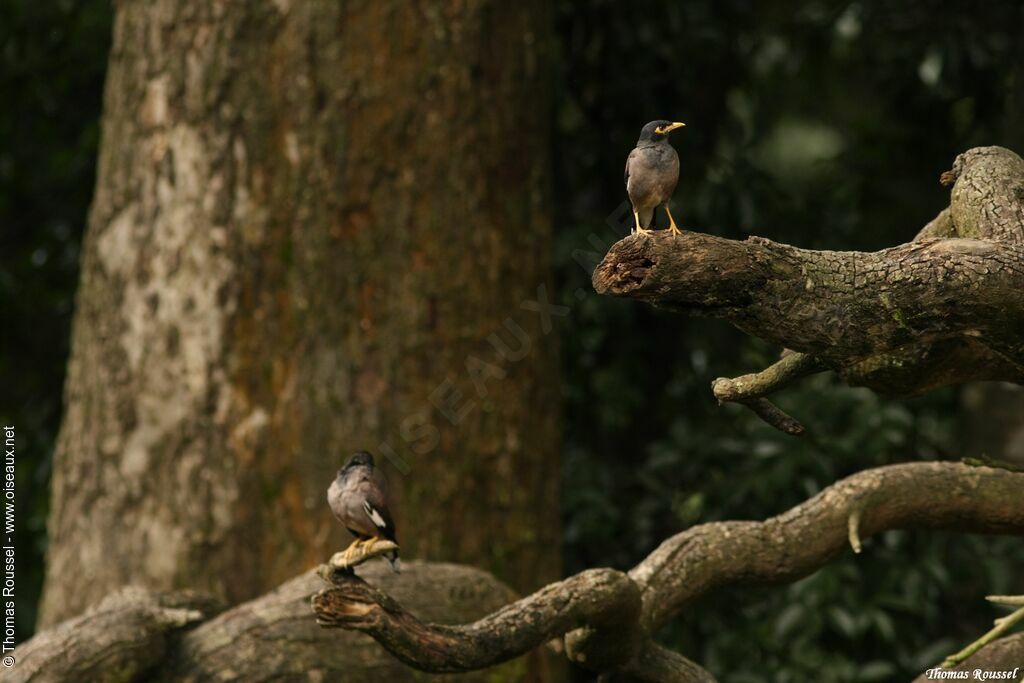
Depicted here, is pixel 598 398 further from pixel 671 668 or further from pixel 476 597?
pixel 671 668

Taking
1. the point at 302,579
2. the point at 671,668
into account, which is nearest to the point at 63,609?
the point at 302,579

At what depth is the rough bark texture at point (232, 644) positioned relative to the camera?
3.21m

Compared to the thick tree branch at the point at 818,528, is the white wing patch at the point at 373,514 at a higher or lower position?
higher

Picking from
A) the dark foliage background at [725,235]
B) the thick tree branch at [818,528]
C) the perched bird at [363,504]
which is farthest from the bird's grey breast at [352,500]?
the dark foliage background at [725,235]

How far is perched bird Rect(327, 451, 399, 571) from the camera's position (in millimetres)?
2207

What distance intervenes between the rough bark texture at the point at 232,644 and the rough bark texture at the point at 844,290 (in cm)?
150

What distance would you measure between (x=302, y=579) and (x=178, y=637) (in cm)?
31

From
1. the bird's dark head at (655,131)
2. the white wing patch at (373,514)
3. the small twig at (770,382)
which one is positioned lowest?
the white wing patch at (373,514)

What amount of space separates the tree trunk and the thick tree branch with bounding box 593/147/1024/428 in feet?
5.84

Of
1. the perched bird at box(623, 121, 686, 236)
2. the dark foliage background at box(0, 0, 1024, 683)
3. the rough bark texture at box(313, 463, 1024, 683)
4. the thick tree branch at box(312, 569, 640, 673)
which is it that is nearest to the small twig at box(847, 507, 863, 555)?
the rough bark texture at box(313, 463, 1024, 683)

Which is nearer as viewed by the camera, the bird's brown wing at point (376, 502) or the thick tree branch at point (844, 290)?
the thick tree branch at point (844, 290)
